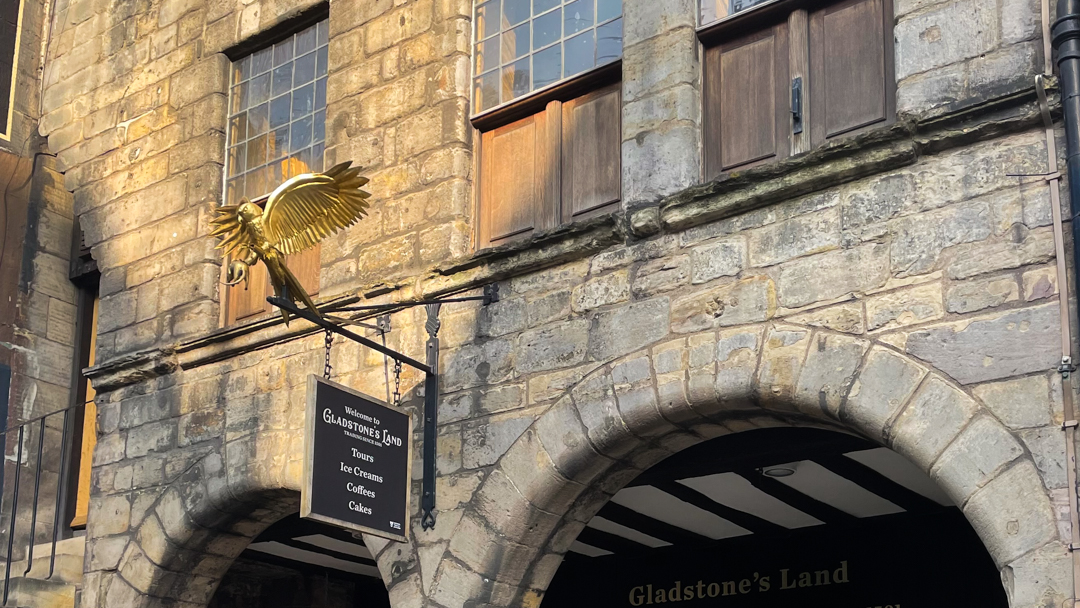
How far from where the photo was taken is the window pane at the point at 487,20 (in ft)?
25.6

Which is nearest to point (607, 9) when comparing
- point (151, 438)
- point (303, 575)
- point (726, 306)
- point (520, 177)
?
point (520, 177)

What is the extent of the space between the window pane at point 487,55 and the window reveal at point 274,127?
3.98 feet

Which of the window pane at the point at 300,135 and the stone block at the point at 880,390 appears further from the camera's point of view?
the window pane at the point at 300,135

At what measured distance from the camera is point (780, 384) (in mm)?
5898

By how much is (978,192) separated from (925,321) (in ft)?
1.83

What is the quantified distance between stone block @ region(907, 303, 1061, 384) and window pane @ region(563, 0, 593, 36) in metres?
2.71

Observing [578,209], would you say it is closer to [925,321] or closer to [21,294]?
[925,321]

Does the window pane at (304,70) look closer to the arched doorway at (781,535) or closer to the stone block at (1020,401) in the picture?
the arched doorway at (781,535)

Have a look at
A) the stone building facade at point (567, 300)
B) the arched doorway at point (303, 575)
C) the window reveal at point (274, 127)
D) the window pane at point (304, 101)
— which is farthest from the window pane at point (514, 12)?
the arched doorway at point (303, 575)

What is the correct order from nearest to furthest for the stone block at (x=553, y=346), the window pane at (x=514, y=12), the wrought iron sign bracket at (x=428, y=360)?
the stone block at (x=553, y=346) < the wrought iron sign bracket at (x=428, y=360) < the window pane at (x=514, y=12)

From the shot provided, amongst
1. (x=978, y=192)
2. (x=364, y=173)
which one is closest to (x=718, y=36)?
(x=978, y=192)

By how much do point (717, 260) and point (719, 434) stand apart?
82 cm

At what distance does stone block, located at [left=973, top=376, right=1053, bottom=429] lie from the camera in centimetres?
520

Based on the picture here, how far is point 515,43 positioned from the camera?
7.68 m
